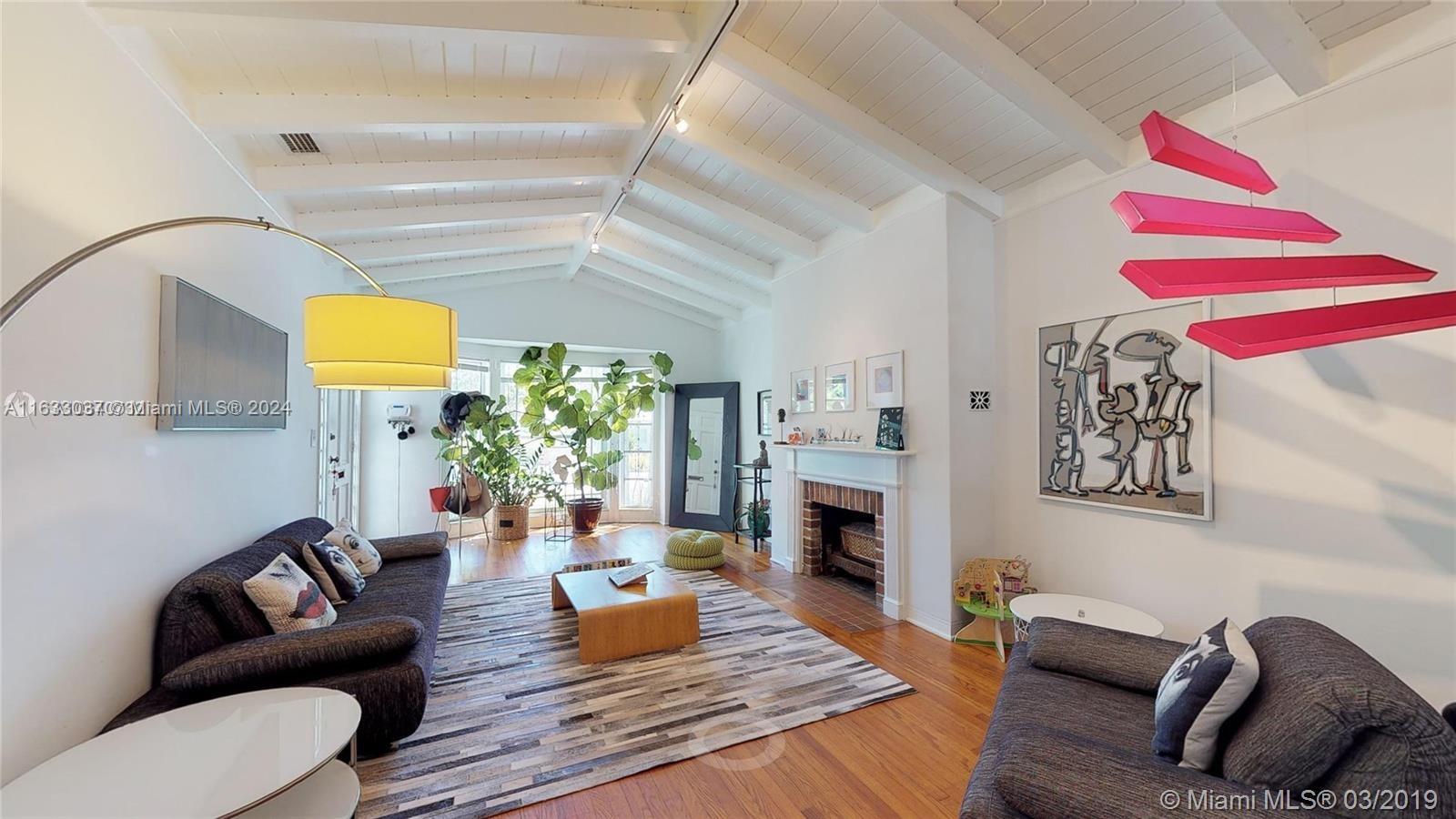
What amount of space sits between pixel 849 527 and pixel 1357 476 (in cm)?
308

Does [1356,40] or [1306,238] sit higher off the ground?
[1356,40]

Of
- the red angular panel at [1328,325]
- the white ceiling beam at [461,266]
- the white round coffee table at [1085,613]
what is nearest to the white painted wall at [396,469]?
the white ceiling beam at [461,266]

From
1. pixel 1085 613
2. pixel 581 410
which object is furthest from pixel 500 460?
pixel 1085 613

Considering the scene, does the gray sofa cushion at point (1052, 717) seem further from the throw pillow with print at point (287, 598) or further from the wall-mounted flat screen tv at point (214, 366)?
the wall-mounted flat screen tv at point (214, 366)

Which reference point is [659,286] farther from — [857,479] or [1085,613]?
[1085,613]

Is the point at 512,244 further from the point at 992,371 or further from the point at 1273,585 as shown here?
the point at 1273,585

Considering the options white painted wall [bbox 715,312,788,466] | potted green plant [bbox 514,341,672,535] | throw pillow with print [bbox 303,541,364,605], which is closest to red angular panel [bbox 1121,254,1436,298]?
throw pillow with print [bbox 303,541,364,605]

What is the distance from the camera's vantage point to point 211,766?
56.3 inches

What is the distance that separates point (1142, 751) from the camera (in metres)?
1.56

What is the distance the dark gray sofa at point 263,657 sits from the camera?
1.99 meters

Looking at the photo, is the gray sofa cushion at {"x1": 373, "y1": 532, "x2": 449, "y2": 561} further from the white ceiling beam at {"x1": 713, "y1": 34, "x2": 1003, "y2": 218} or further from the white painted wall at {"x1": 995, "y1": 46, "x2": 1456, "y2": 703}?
the white painted wall at {"x1": 995, "y1": 46, "x2": 1456, "y2": 703}

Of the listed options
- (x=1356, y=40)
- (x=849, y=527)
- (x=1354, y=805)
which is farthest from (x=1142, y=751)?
(x=849, y=527)

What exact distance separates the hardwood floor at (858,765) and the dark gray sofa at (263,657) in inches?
27.9

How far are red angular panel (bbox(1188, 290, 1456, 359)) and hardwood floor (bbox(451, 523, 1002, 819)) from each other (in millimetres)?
1834
